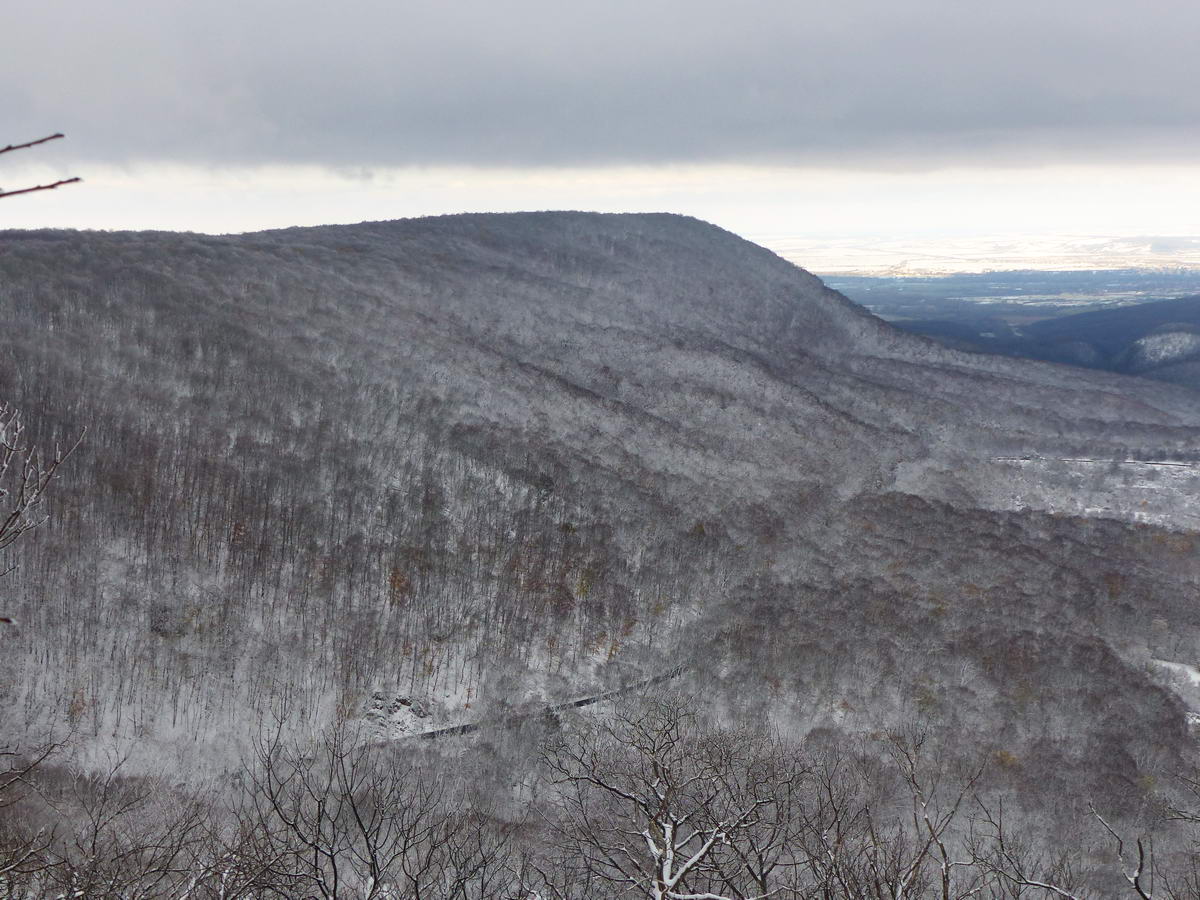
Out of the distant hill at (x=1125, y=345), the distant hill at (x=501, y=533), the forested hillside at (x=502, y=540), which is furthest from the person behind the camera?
the distant hill at (x=1125, y=345)

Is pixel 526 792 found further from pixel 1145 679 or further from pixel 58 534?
pixel 1145 679

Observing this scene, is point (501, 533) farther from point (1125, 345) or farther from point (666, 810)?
point (1125, 345)

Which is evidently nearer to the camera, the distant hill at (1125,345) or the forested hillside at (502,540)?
the forested hillside at (502,540)

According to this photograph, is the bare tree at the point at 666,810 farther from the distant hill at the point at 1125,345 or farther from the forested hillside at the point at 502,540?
the distant hill at the point at 1125,345

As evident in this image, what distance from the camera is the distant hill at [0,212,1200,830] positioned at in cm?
4578

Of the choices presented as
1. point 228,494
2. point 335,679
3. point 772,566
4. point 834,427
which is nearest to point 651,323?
point 834,427

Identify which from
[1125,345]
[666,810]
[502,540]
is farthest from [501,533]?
[1125,345]

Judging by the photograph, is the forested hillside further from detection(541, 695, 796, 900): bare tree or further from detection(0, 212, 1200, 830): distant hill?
detection(541, 695, 796, 900): bare tree

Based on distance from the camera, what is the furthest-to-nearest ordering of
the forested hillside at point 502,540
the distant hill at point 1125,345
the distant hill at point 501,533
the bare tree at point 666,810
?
the distant hill at point 1125,345 → the distant hill at point 501,533 → the forested hillside at point 502,540 → the bare tree at point 666,810

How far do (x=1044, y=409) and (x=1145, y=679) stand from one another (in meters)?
73.9

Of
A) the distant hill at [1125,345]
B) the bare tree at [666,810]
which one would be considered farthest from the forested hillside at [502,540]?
the distant hill at [1125,345]

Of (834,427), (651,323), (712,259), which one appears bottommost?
(834,427)

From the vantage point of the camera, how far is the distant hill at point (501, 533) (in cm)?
4578

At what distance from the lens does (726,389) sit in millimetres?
100125
